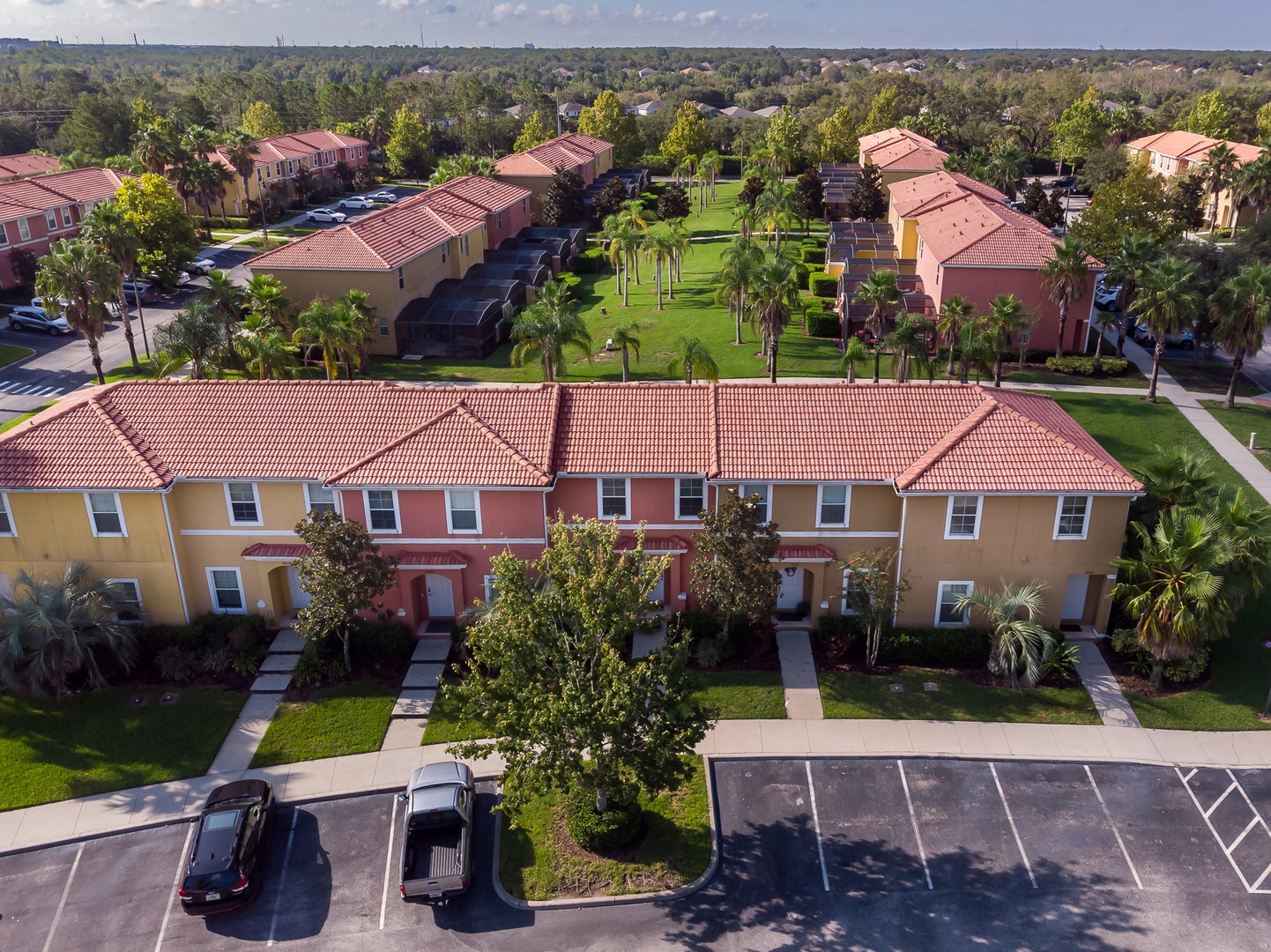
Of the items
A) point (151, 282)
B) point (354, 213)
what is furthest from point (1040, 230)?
point (354, 213)

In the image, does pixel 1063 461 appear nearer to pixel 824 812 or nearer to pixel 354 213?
pixel 824 812

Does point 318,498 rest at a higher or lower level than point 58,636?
higher

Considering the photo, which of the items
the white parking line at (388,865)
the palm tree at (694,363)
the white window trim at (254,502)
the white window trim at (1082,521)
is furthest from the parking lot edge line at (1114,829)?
the white window trim at (254,502)

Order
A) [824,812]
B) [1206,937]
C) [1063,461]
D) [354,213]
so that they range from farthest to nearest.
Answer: [354,213] → [1063,461] → [824,812] → [1206,937]

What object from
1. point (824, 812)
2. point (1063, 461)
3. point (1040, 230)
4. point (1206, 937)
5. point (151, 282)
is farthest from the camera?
point (151, 282)

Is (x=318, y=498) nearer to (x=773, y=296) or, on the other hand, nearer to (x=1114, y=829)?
(x=1114, y=829)

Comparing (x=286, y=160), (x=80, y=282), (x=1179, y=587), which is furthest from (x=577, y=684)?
(x=286, y=160)
